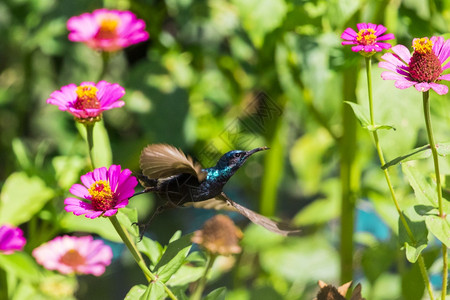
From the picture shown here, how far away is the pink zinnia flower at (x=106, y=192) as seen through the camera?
465 millimetres

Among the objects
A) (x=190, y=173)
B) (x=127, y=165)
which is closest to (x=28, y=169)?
(x=127, y=165)

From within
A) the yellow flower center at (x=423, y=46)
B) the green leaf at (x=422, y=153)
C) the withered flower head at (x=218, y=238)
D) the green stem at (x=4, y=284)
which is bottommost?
the green stem at (x=4, y=284)

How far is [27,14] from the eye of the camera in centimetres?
126

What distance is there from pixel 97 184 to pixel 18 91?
1007 millimetres

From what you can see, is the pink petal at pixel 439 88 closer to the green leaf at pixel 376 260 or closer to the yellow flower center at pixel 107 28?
the green leaf at pixel 376 260

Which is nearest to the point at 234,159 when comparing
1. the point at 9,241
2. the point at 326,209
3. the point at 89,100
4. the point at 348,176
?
the point at 89,100

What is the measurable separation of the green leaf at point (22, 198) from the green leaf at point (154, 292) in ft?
1.28

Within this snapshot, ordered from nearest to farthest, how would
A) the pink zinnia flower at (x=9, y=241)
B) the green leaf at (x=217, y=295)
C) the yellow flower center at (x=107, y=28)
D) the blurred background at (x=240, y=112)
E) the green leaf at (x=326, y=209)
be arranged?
the green leaf at (x=217, y=295)
the pink zinnia flower at (x=9, y=241)
the blurred background at (x=240, y=112)
the yellow flower center at (x=107, y=28)
the green leaf at (x=326, y=209)

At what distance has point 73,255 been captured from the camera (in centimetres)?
87

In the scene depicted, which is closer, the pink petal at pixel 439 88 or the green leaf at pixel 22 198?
the pink petal at pixel 439 88

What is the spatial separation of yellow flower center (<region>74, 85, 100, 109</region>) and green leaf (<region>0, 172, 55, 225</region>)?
349 mm

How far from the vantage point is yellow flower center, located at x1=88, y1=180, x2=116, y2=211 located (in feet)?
1.53

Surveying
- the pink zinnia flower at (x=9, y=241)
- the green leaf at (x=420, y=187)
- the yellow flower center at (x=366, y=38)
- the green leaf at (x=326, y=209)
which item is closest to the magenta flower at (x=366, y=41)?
the yellow flower center at (x=366, y=38)

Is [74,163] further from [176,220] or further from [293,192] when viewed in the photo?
[293,192]
